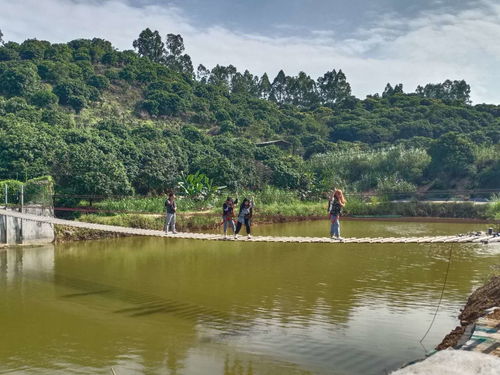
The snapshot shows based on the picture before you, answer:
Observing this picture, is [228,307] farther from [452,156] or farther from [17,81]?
[17,81]

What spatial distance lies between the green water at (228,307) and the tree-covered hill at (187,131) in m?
7.75

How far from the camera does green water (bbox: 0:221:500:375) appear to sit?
25.1 feet

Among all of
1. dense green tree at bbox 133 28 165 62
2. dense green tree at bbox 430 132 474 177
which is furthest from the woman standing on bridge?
dense green tree at bbox 133 28 165 62

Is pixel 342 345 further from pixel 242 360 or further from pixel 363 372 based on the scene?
pixel 242 360

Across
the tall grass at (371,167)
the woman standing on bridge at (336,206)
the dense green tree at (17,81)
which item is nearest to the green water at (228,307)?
the woman standing on bridge at (336,206)

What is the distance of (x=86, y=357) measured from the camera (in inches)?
307

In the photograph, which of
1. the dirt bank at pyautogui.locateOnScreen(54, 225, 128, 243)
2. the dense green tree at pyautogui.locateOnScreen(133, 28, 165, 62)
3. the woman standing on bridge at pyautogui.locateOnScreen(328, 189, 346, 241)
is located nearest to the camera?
the woman standing on bridge at pyautogui.locateOnScreen(328, 189, 346, 241)

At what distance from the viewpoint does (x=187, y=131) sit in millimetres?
35969

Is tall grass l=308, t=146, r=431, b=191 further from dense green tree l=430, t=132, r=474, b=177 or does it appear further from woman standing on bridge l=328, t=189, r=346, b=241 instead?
woman standing on bridge l=328, t=189, r=346, b=241

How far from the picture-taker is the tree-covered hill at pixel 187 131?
77.7ft

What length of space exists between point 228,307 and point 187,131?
2658 cm

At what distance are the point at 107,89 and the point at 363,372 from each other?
39743mm

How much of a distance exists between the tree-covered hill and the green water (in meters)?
7.75

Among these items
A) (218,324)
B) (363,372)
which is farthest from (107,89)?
(363,372)
